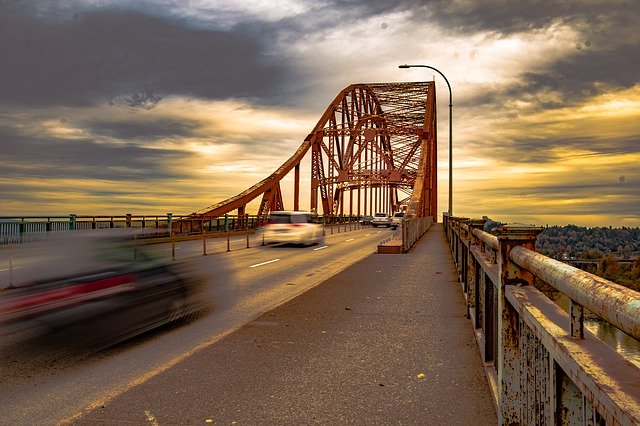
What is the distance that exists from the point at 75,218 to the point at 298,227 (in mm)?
11375

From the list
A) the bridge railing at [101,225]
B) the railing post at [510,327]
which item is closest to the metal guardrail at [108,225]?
the bridge railing at [101,225]

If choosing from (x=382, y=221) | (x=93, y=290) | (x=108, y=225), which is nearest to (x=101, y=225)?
(x=108, y=225)

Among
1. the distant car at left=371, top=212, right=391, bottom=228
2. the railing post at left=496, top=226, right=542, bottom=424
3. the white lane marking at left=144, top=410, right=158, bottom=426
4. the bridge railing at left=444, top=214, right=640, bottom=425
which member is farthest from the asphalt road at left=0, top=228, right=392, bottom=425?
the distant car at left=371, top=212, right=391, bottom=228

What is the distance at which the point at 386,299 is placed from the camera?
12.0 meters

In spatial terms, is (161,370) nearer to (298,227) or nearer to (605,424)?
(605,424)

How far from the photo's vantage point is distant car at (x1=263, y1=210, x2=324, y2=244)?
93.9 feet

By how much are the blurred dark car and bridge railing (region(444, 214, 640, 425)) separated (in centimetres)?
502

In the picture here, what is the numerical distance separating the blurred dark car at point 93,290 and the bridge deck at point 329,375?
144 centimetres

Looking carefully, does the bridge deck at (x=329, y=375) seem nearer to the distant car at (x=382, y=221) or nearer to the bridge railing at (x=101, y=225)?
the bridge railing at (x=101, y=225)

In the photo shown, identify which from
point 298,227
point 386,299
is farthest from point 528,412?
point 298,227

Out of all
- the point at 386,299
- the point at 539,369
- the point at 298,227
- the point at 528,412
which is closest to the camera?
the point at 539,369

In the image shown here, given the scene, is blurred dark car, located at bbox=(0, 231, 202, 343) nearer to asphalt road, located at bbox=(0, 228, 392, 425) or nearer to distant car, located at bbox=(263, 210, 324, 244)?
asphalt road, located at bbox=(0, 228, 392, 425)

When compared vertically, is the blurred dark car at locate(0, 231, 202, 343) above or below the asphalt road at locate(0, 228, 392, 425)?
above

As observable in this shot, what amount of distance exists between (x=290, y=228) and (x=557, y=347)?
26.2m
